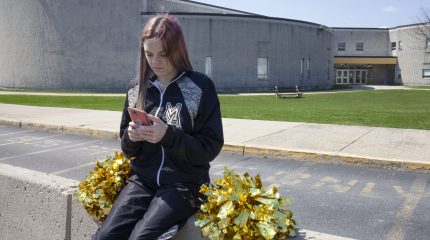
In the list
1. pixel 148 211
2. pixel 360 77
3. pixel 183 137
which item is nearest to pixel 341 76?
pixel 360 77

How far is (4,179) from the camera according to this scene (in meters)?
3.85

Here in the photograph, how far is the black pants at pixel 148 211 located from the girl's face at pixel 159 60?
77 centimetres

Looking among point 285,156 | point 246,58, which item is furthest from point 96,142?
point 246,58

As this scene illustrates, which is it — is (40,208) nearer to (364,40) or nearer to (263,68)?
(263,68)

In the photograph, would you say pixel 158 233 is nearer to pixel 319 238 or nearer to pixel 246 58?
pixel 319 238

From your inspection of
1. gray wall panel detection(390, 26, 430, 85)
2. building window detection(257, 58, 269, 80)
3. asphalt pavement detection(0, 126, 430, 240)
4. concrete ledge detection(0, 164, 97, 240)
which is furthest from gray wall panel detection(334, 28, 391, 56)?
concrete ledge detection(0, 164, 97, 240)

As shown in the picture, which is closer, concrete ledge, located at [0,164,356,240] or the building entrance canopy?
concrete ledge, located at [0,164,356,240]

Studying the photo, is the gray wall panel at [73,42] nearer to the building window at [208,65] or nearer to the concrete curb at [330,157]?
the building window at [208,65]

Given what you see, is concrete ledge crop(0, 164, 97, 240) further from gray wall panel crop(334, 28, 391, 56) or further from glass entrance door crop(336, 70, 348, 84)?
glass entrance door crop(336, 70, 348, 84)

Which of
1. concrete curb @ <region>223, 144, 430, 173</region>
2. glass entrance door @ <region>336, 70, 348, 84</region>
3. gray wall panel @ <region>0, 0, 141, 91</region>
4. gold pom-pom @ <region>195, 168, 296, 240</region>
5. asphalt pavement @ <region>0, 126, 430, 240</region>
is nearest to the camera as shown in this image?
gold pom-pom @ <region>195, 168, 296, 240</region>

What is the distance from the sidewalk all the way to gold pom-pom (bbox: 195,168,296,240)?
18.2 ft

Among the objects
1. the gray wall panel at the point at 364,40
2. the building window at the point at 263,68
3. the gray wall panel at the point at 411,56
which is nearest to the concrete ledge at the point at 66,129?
the building window at the point at 263,68

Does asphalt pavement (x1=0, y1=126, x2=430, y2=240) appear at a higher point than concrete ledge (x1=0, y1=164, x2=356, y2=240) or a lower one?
lower

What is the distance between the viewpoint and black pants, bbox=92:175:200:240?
2689 mm
